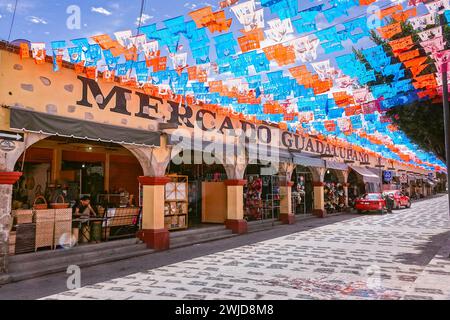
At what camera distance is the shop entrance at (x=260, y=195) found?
56.0 feet

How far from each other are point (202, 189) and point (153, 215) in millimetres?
5583

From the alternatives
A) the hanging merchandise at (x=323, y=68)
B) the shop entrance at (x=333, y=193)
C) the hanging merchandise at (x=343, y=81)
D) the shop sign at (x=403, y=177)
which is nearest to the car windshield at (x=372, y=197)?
the shop entrance at (x=333, y=193)

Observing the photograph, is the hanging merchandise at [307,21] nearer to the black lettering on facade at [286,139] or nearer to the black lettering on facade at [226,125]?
the black lettering on facade at [226,125]

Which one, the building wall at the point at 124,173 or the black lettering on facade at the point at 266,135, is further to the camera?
the black lettering on facade at the point at 266,135

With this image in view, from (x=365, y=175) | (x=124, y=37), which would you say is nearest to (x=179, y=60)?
(x=124, y=37)

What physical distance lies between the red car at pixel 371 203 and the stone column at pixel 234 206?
12.3 m

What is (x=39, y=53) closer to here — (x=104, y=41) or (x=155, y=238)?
(x=104, y=41)

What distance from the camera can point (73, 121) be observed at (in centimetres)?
834

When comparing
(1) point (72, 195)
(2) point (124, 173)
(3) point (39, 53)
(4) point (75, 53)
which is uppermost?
(3) point (39, 53)

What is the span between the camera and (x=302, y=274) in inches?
301

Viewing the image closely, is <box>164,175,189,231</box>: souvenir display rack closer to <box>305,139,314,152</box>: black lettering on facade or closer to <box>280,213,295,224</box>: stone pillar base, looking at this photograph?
<box>280,213,295,224</box>: stone pillar base

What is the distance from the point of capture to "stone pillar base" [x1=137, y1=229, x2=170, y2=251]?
35.0ft
